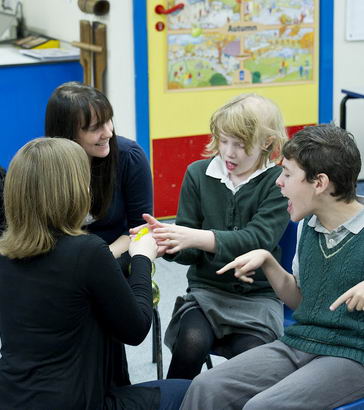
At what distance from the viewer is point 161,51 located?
4168 millimetres

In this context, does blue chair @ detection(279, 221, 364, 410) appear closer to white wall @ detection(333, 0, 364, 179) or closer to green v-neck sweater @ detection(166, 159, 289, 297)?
green v-neck sweater @ detection(166, 159, 289, 297)

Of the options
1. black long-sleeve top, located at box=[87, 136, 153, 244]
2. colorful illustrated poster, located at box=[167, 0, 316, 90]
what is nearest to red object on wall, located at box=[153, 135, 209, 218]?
colorful illustrated poster, located at box=[167, 0, 316, 90]

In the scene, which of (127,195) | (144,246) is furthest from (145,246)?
(127,195)

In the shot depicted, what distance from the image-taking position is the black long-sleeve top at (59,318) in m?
1.61

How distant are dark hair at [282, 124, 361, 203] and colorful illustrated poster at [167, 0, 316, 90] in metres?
2.48

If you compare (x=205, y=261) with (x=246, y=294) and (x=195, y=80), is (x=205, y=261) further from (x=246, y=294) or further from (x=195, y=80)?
(x=195, y=80)

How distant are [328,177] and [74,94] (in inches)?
32.0

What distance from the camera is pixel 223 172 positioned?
2248 millimetres

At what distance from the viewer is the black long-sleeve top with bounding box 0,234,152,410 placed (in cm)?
161

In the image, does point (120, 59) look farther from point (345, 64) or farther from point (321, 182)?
point (321, 182)

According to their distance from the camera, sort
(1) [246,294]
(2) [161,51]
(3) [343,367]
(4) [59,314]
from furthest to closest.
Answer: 1. (2) [161,51]
2. (1) [246,294]
3. (3) [343,367]
4. (4) [59,314]

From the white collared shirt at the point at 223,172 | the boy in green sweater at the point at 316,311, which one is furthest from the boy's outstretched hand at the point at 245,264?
the white collared shirt at the point at 223,172

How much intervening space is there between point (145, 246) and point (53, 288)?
1.29ft

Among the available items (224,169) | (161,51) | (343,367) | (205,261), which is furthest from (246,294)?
(161,51)
